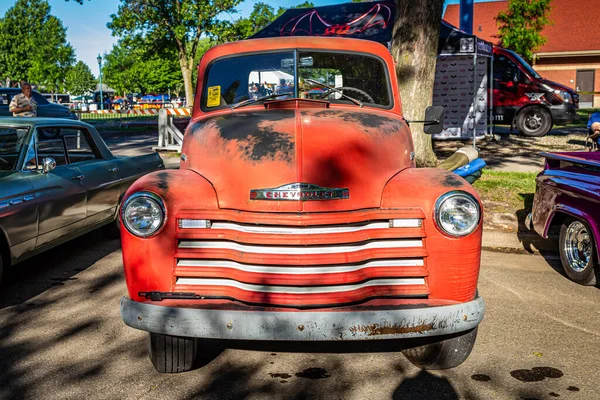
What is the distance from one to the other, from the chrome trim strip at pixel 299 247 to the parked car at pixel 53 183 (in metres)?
2.36

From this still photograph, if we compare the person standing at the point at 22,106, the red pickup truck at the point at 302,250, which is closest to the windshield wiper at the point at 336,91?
the red pickup truck at the point at 302,250

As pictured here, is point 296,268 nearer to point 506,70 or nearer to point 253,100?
point 253,100

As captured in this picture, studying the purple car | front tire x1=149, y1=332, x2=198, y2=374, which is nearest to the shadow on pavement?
front tire x1=149, y1=332, x2=198, y2=374

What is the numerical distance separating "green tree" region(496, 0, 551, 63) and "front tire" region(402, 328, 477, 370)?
32526 mm

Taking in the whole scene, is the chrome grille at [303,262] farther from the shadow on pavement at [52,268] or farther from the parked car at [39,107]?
the parked car at [39,107]

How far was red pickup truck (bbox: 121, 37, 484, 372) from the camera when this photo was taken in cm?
320

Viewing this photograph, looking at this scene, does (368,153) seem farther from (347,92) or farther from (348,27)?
(348,27)

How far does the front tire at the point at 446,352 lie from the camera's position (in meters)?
3.67

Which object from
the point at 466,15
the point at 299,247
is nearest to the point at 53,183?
the point at 299,247

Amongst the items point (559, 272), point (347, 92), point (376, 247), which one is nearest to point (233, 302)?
point (376, 247)

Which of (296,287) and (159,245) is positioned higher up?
(159,245)

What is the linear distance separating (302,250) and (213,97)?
2101 mm

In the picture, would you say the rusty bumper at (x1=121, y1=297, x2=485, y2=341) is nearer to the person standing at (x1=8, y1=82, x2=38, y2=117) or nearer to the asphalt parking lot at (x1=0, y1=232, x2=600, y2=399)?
the asphalt parking lot at (x1=0, y1=232, x2=600, y2=399)

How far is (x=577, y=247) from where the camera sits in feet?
18.7
